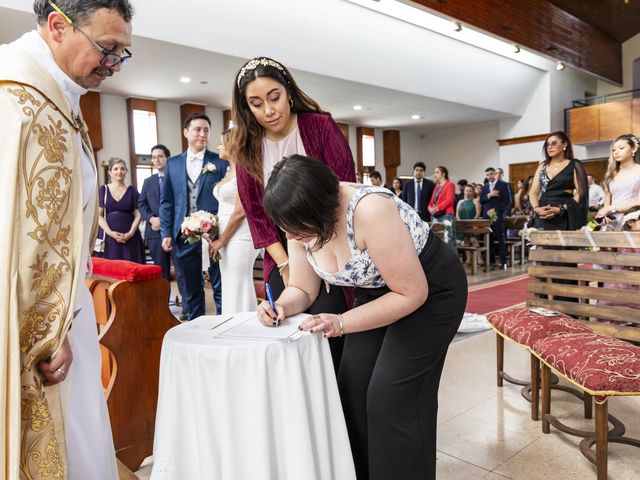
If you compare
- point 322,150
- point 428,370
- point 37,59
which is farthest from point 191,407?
point 322,150

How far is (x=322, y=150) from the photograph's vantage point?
1.93 meters

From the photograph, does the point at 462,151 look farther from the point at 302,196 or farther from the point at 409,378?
the point at 302,196

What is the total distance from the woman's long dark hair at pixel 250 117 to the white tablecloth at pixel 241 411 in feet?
2.73

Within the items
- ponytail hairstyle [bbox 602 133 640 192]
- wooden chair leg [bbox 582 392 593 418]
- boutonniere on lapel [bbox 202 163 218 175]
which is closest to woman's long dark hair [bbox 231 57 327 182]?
boutonniere on lapel [bbox 202 163 218 175]

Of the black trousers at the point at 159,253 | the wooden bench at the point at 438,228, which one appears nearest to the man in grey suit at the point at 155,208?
the black trousers at the point at 159,253

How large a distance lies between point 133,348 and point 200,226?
1199mm

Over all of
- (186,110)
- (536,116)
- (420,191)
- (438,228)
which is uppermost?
(536,116)

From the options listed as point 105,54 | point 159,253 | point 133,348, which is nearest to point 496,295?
point 159,253

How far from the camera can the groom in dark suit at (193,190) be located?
375cm

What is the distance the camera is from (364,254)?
1.46 meters

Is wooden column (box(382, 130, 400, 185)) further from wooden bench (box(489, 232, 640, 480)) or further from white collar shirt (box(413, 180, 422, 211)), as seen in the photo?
wooden bench (box(489, 232, 640, 480))

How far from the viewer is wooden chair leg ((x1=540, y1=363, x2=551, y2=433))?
7.71ft

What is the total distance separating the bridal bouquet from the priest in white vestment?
6.30 ft

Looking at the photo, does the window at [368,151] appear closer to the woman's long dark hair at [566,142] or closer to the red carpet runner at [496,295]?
the red carpet runner at [496,295]
